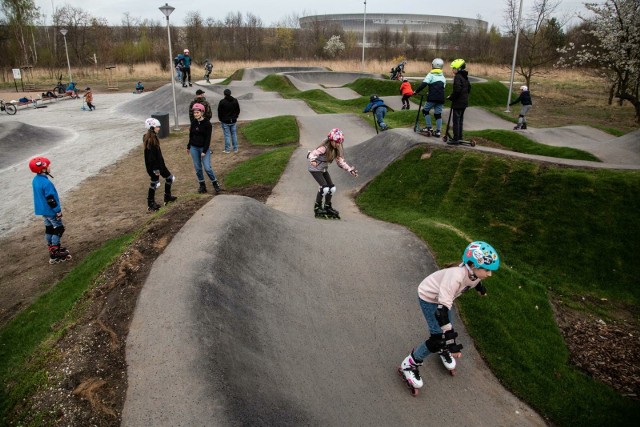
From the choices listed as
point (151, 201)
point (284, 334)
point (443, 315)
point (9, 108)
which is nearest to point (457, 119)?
point (443, 315)

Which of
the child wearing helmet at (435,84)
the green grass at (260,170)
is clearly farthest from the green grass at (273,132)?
the child wearing helmet at (435,84)

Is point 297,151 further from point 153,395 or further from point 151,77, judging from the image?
point 151,77

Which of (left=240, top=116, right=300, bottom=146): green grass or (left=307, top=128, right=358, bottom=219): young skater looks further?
(left=240, top=116, right=300, bottom=146): green grass

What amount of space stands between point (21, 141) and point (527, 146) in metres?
23.6

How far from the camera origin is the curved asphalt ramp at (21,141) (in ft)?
62.7

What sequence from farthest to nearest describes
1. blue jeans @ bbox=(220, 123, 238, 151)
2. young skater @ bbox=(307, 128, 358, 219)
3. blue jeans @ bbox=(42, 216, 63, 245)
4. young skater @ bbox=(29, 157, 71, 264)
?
blue jeans @ bbox=(220, 123, 238, 151)
young skater @ bbox=(307, 128, 358, 219)
blue jeans @ bbox=(42, 216, 63, 245)
young skater @ bbox=(29, 157, 71, 264)

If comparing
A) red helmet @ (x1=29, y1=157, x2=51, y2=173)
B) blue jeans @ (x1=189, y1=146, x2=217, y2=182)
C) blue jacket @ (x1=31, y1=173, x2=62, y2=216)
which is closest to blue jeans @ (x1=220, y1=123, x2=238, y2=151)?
blue jeans @ (x1=189, y1=146, x2=217, y2=182)

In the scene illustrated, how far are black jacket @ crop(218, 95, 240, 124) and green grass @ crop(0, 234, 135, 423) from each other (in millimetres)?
7975

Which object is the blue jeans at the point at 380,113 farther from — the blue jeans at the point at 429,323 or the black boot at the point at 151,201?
the blue jeans at the point at 429,323

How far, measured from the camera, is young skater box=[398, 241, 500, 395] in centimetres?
522

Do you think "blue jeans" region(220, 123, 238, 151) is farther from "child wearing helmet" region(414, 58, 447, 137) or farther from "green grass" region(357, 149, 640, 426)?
"child wearing helmet" region(414, 58, 447, 137)

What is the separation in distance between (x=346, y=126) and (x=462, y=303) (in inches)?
637

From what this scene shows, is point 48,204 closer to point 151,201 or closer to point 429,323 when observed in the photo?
point 151,201

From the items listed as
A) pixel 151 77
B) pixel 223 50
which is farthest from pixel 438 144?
pixel 223 50
